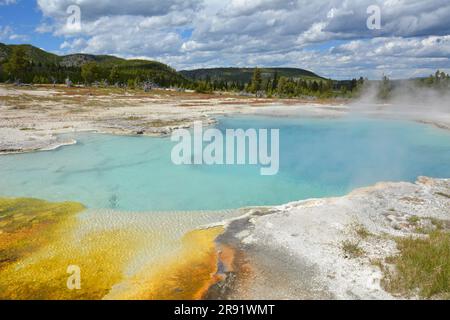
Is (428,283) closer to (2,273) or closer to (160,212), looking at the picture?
(160,212)

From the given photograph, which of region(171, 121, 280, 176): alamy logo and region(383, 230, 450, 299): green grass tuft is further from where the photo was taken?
region(171, 121, 280, 176): alamy logo

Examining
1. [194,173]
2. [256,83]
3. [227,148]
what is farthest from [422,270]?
[256,83]

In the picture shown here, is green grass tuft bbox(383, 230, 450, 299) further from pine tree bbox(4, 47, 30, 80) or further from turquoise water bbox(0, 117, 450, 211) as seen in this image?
pine tree bbox(4, 47, 30, 80)

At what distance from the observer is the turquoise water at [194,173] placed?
14188mm

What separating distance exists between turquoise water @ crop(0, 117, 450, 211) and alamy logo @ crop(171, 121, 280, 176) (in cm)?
73

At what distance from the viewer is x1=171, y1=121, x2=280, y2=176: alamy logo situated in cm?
2041

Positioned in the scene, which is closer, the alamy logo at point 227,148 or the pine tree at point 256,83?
the alamy logo at point 227,148

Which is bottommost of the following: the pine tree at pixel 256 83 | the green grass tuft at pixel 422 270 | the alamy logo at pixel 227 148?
the green grass tuft at pixel 422 270

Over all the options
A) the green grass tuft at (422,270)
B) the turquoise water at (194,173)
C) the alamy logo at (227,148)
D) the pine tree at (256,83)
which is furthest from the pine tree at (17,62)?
the green grass tuft at (422,270)

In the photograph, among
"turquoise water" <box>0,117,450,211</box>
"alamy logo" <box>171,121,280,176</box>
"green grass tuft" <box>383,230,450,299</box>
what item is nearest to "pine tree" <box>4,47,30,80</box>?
Answer: "alamy logo" <box>171,121,280,176</box>

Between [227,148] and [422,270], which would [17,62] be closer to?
[227,148]

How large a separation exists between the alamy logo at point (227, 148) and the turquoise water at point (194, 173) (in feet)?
2.38

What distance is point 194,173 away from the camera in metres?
18.0

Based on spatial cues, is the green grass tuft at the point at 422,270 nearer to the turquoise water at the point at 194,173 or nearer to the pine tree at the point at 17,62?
the turquoise water at the point at 194,173
